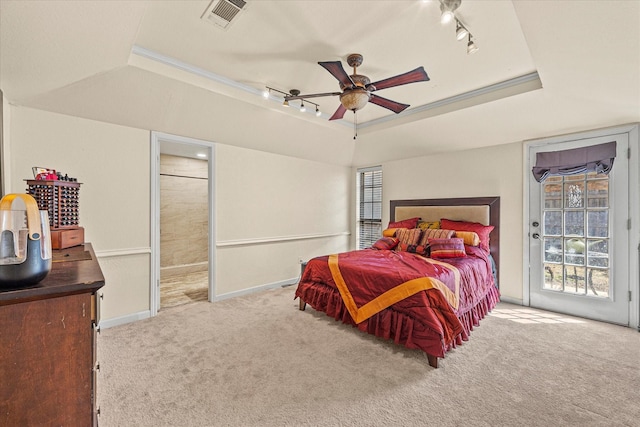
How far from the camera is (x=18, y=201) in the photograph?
95cm

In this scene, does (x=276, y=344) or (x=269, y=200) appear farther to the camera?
(x=269, y=200)

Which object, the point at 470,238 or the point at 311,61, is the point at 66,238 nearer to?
the point at 311,61

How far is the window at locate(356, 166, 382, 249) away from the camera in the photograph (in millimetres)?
5582

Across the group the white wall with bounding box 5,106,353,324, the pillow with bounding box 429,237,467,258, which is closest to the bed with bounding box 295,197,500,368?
the pillow with bounding box 429,237,467,258

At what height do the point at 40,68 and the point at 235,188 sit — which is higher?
the point at 40,68

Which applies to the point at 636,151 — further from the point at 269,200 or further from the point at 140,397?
the point at 140,397

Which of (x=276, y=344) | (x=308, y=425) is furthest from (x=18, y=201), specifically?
(x=276, y=344)

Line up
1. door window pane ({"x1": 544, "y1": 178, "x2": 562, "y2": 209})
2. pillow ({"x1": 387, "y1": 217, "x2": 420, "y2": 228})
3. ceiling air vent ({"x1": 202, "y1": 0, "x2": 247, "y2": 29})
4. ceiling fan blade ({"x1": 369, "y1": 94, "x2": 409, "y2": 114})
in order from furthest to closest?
1. pillow ({"x1": 387, "y1": 217, "x2": 420, "y2": 228})
2. door window pane ({"x1": 544, "y1": 178, "x2": 562, "y2": 209})
3. ceiling fan blade ({"x1": 369, "y1": 94, "x2": 409, "y2": 114})
4. ceiling air vent ({"x1": 202, "y1": 0, "x2": 247, "y2": 29})

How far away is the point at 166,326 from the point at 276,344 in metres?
1.33

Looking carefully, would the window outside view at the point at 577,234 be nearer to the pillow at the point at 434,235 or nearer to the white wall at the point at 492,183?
A: the white wall at the point at 492,183

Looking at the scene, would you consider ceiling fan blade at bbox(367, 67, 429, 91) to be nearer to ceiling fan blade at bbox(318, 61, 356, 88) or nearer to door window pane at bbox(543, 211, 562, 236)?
ceiling fan blade at bbox(318, 61, 356, 88)

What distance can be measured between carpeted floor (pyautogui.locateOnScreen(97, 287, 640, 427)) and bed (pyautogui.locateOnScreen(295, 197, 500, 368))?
0.21 metres

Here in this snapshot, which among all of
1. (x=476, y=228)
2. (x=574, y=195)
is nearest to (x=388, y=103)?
(x=476, y=228)

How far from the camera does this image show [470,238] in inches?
147
